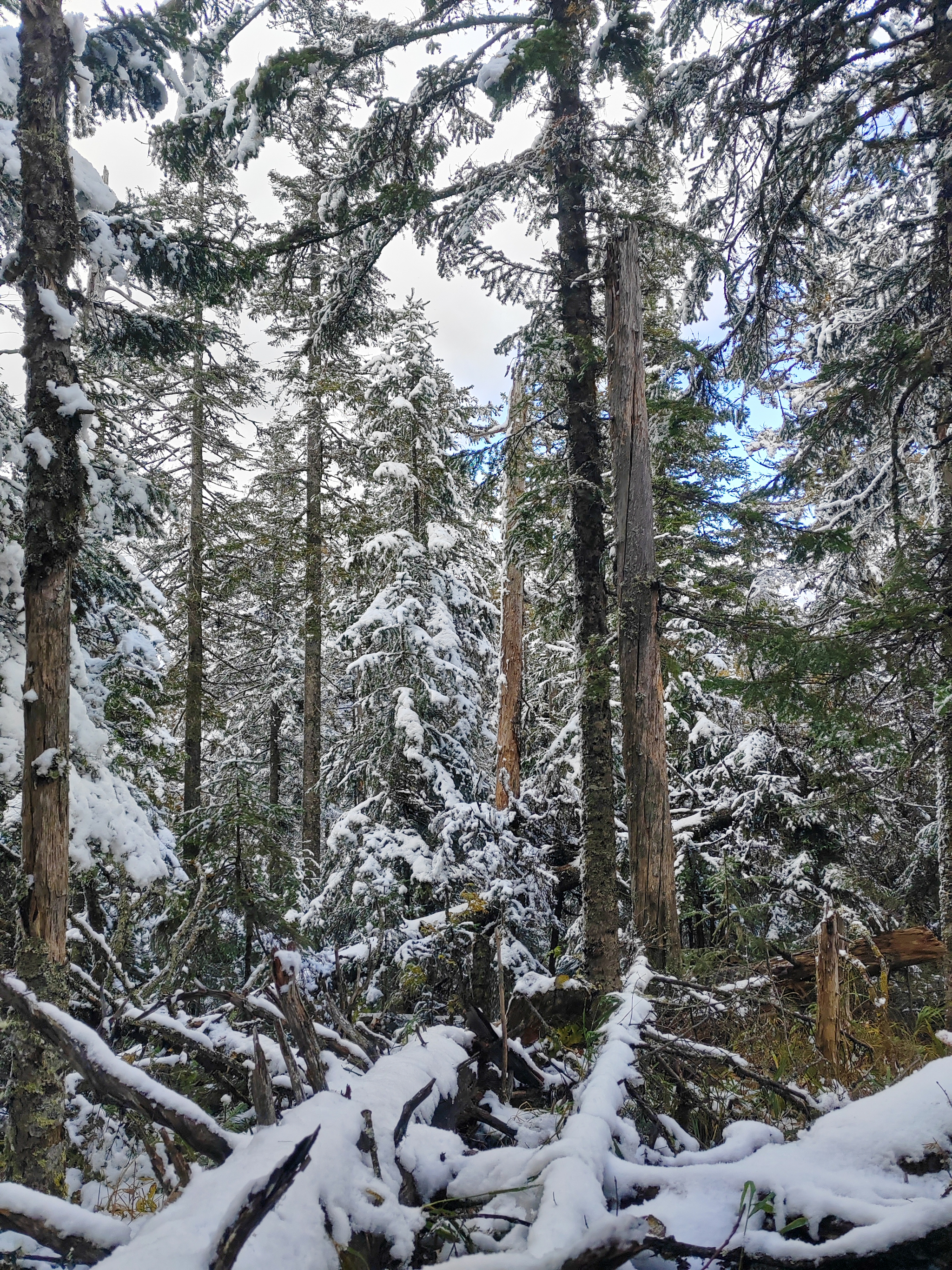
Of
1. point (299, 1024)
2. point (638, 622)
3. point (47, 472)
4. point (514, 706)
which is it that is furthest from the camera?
point (514, 706)

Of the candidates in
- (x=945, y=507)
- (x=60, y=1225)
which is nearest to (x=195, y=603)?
(x=945, y=507)

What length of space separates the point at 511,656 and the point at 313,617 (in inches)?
194

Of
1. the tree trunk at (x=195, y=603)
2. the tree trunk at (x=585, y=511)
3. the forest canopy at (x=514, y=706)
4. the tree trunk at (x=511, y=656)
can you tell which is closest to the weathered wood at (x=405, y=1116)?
the forest canopy at (x=514, y=706)

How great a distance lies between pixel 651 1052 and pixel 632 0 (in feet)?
30.1

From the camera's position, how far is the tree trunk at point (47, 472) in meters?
5.02

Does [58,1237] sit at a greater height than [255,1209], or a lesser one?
lesser

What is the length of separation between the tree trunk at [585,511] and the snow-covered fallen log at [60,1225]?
20.7ft

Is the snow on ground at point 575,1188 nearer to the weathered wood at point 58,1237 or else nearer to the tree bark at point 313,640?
the weathered wood at point 58,1237

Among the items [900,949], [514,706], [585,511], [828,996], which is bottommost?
[900,949]

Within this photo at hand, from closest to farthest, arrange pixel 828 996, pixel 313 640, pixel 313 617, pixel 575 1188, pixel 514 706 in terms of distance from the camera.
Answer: pixel 575 1188 < pixel 828 996 < pixel 514 706 < pixel 313 617 < pixel 313 640

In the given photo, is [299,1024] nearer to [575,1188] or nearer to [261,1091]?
[261,1091]

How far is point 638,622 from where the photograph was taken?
22.1 ft

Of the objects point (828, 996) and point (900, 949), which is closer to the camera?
point (828, 996)

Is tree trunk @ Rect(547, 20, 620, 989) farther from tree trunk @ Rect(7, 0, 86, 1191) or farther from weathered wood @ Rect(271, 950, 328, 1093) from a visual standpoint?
weathered wood @ Rect(271, 950, 328, 1093)
